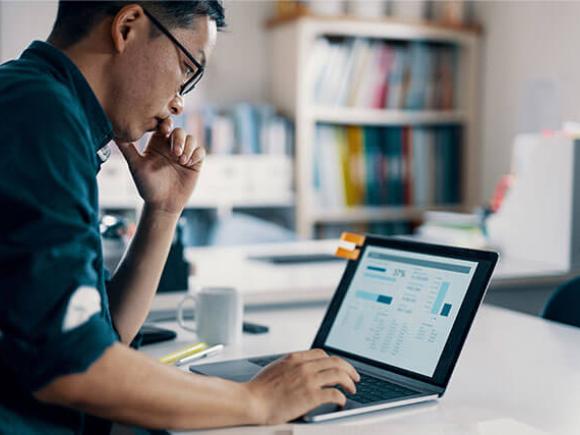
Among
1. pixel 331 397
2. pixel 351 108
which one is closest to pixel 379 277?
pixel 331 397

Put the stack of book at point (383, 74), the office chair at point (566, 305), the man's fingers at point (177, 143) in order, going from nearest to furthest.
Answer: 1. the man's fingers at point (177, 143)
2. the office chair at point (566, 305)
3. the stack of book at point (383, 74)

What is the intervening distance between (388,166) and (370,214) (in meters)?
0.26

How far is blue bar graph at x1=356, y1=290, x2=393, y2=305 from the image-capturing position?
1.40m

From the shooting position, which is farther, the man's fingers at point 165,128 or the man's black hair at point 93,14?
the man's fingers at point 165,128

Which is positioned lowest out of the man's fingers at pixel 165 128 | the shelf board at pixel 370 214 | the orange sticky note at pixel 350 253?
the shelf board at pixel 370 214

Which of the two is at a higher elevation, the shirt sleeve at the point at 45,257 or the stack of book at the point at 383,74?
the stack of book at the point at 383,74

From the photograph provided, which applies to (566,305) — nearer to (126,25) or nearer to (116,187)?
(126,25)

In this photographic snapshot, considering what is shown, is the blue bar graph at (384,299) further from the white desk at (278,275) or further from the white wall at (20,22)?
the white wall at (20,22)

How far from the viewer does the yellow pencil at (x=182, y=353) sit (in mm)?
1416

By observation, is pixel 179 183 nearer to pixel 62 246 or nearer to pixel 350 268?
pixel 350 268

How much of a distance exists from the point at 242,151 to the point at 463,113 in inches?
46.4

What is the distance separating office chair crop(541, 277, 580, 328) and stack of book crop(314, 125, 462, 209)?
2.20 m

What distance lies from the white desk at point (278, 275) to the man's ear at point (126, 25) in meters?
0.96

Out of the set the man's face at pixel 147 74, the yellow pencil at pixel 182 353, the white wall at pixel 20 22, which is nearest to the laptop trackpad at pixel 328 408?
the yellow pencil at pixel 182 353
